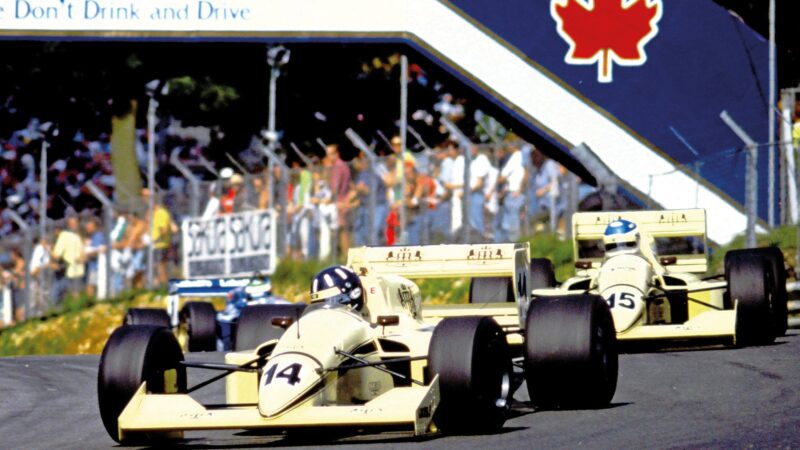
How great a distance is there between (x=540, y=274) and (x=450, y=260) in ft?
9.99

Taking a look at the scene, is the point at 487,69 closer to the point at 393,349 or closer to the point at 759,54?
the point at 759,54

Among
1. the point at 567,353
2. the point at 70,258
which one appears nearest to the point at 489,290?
the point at 567,353

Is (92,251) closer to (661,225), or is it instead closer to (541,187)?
(541,187)

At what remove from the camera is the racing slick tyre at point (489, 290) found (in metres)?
17.4

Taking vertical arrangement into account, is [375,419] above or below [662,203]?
below

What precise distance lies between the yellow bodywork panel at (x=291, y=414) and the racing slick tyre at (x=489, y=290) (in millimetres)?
7193

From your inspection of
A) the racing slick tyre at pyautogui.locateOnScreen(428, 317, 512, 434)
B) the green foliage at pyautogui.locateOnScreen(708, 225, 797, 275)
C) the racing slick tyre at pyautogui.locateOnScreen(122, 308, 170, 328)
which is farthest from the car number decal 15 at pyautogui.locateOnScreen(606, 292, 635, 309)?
the green foliage at pyautogui.locateOnScreen(708, 225, 797, 275)

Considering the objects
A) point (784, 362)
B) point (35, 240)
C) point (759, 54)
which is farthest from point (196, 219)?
point (784, 362)

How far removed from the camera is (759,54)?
992 inches

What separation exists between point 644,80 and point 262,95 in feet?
44.6

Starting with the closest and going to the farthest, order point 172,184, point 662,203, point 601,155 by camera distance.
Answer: point 662,203 < point 601,155 < point 172,184

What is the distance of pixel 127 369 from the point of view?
10.5 meters

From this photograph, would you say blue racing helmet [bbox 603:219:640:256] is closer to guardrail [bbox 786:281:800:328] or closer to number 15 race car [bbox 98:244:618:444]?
guardrail [bbox 786:281:800:328]

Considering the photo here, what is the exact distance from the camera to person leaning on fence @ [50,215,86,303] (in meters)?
30.6
